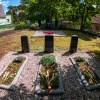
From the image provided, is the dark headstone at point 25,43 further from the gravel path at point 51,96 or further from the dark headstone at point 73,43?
the dark headstone at point 73,43

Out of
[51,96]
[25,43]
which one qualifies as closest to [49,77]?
[51,96]

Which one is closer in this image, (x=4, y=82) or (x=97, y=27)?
(x=4, y=82)

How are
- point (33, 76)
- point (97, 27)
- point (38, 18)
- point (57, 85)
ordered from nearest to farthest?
1. point (57, 85)
2. point (33, 76)
3. point (38, 18)
4. point (97, 27)

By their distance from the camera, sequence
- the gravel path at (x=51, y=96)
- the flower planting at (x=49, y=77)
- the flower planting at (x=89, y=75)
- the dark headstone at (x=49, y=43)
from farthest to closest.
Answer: the dark headstone at (x=49, y=43), the flower planting at (x=89, y=75), the flower planting at (x=49, y=77), the gravel path at (x=51, y=96)

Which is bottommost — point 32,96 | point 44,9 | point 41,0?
point 32,96

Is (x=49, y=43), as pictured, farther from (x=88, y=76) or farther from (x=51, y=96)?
(x=51, y=96)

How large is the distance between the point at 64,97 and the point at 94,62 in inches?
182

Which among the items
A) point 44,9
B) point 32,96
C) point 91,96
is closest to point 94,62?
point 91,96

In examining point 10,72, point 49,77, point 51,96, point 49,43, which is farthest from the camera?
point 49,43

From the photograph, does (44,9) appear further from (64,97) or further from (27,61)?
(64,97)

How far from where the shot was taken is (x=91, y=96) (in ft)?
19.9

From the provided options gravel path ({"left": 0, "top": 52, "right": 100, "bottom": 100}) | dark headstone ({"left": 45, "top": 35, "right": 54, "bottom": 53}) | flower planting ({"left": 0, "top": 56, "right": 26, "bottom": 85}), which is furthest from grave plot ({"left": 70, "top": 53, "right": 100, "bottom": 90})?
flower planting ({"left": 0, "top": 56, "right": 26, "bottom": 85})

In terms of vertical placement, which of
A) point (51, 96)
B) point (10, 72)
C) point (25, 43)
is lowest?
point (51, 96)

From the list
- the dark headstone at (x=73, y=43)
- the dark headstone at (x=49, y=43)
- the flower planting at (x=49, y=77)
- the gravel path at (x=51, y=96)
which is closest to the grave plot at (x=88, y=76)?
the gravel path at (x=51, y=96)
